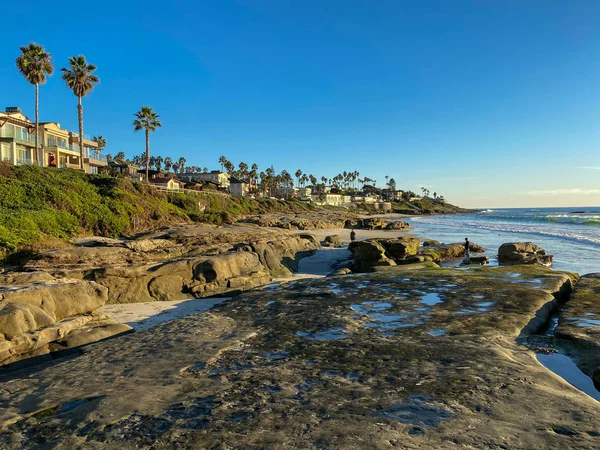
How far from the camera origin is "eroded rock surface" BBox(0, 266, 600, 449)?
4887mm

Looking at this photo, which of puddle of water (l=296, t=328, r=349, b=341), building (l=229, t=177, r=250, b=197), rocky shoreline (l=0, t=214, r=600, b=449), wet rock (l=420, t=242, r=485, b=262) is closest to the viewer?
rocky shoreline (l=0, t=214, r=600, b=449)

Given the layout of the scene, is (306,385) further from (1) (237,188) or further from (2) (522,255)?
(1) (237,188)

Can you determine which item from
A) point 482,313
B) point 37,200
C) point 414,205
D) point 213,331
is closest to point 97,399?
point 213,331

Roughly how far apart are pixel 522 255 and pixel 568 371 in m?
22.3

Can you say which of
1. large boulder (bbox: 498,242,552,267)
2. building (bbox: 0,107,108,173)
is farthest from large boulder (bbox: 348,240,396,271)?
building (bbox: 0,107,108,173)

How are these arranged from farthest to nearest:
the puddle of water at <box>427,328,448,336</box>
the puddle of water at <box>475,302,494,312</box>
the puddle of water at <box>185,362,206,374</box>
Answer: the puddle of water at <box>475,302,494,312</box> < the puddle of water at <box>427,328,448,336</box> < the puddle of water at <box>185,362,206,374</box>

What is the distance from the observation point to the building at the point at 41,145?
127 feet

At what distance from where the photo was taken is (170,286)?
1642 centimetres

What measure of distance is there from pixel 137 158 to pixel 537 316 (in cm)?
15766

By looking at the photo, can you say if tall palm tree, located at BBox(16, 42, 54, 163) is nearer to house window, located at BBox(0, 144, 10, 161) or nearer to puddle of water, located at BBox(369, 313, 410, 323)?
house window, located at BBox(0, 144, 10, 161)

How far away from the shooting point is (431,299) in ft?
40.5

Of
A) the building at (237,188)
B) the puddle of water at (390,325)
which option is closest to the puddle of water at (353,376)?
the puddle of water at (390,325)

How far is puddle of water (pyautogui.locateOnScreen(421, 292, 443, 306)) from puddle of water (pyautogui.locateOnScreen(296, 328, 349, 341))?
3.91m

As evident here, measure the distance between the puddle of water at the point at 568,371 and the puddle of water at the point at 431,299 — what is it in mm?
4085
